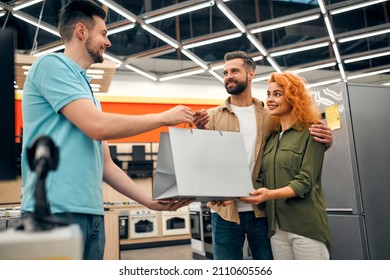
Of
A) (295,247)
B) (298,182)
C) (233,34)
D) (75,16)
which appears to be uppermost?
(233,34)

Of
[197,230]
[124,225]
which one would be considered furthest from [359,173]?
[124,225]

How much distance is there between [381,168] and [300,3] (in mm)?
2539

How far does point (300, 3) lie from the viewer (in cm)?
392

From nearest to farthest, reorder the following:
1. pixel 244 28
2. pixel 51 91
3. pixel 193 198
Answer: pixel 51 91
pixel 193 198
pixel 244 28

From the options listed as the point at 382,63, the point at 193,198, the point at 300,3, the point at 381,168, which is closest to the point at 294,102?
the point at 193,198

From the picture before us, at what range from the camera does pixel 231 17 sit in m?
4.05

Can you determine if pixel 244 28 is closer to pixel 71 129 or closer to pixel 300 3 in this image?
pixel 300 3

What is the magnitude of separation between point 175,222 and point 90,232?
15.2 feet

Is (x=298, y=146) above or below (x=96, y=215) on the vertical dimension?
above

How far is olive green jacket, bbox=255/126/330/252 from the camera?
134 cm

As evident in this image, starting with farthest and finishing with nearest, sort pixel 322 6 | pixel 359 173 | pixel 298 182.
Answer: pixel 322 6
pixel 359 173
pixel 298 182

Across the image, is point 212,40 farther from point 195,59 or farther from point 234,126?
point 234,126

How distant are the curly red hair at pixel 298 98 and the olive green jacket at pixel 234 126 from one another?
0.15 meters
